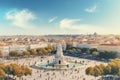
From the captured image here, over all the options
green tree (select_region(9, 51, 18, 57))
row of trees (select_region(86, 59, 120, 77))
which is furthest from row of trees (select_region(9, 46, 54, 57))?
row of trees (select_region(86, 59, 120, 77))

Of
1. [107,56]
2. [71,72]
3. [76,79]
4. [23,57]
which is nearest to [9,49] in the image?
[23,57]

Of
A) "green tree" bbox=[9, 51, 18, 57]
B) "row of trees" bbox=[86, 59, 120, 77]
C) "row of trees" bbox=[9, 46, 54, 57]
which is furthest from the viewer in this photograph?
"row of trees" bbox=[9, 46, 54, 57]

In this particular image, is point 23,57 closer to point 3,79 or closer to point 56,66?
point 56,66

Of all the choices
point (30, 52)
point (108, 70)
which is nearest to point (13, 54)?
point (30, 52)

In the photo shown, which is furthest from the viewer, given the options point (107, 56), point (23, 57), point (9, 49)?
point (9, 49)

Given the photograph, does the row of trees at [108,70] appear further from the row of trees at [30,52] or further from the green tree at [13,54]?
the green tree at [13,54]

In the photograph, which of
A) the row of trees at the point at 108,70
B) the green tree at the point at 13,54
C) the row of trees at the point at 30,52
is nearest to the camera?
the row of trees at the point at 108,70

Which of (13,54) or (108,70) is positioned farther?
(13,54)

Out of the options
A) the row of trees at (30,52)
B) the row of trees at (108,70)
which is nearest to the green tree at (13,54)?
the row of trees at (30,52)

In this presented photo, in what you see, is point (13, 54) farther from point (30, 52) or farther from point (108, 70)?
point (108, 70)

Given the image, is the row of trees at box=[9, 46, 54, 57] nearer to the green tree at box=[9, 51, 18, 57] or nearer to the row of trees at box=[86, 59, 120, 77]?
the green tree at box=[9, 51, 18, 57]

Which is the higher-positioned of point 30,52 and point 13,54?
point 30,52
